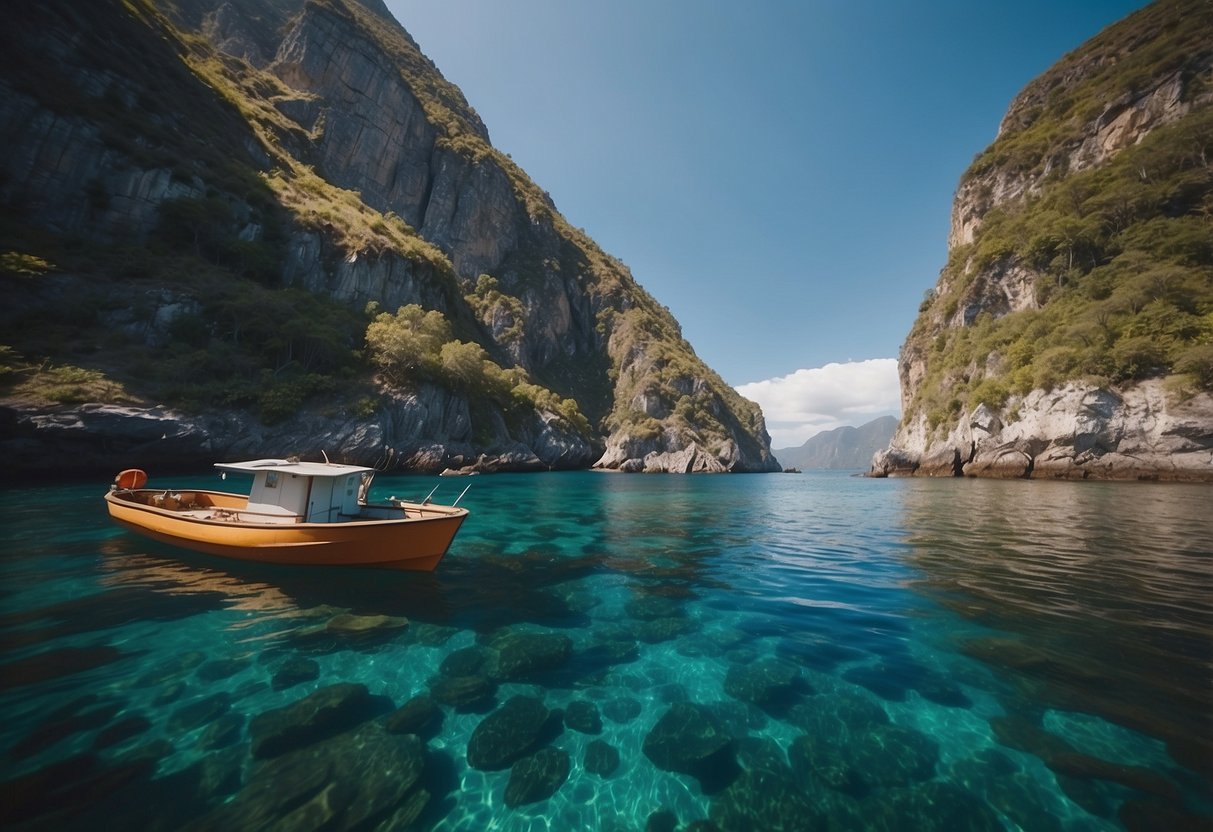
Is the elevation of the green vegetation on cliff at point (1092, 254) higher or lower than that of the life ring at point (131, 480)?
higher

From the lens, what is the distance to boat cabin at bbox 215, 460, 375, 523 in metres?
10.1

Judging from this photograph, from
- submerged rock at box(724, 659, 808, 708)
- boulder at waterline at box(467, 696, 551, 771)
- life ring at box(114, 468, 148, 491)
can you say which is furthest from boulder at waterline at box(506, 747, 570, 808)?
life ring at box(114, 468, 148, 491)

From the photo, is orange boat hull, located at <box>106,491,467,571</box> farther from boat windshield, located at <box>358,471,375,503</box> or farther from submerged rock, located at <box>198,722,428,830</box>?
submerged rock, located at <box>198,722,428,830</box>

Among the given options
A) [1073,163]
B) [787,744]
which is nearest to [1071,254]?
[1073,163]

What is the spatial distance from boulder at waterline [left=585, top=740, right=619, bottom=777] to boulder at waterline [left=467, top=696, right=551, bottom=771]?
0.60 metres

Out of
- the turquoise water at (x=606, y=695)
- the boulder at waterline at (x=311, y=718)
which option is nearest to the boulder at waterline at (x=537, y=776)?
the turquoise water at (x=606, y=695)

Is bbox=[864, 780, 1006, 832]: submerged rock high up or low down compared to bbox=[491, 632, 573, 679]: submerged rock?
up

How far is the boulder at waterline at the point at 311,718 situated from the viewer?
4.28 m

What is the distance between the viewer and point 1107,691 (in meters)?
5.03

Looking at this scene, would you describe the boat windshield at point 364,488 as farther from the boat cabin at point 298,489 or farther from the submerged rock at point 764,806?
the submerged rock at point 764,806

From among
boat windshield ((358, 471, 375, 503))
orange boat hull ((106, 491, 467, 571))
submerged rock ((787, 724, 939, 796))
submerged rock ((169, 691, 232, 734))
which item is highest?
boat windshield ((358, 471, 375, 503))

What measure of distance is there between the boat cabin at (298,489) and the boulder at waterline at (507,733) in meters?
7.48

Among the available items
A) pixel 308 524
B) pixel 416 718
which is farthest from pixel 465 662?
pixel 308 524

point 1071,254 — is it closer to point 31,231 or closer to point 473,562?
point 473,562
